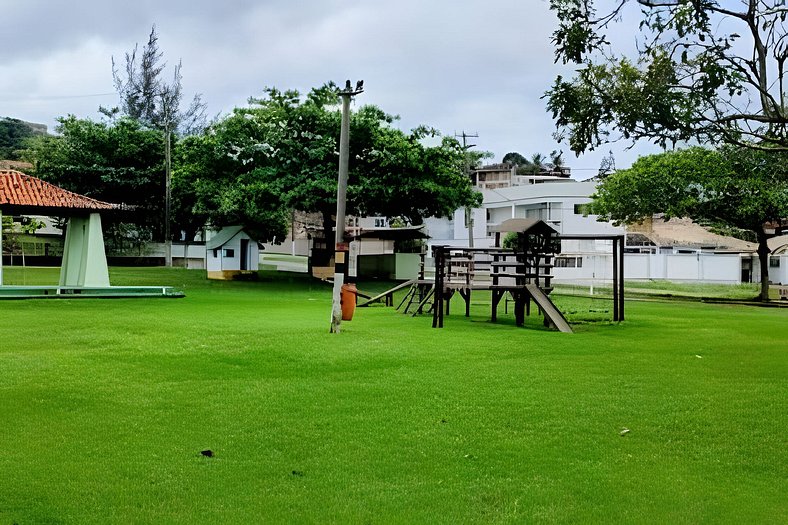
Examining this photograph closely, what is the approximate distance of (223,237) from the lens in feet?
110

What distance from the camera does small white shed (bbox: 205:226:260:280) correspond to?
3322 cm

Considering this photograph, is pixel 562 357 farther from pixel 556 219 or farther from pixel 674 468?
pixel 556 219

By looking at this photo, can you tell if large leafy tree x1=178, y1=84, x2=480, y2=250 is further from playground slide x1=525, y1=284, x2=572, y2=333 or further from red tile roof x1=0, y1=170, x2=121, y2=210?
playground slide x1=525, y1=284, x2=572, y2=333

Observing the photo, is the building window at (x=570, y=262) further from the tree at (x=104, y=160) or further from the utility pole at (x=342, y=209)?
the utility pole at (x=342, y=209)

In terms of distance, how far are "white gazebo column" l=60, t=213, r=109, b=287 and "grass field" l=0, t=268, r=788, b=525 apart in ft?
30.4

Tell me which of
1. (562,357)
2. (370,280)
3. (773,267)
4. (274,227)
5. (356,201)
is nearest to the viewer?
(562,357)

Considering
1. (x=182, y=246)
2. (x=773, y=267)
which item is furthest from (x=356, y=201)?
(x=773, y=267)

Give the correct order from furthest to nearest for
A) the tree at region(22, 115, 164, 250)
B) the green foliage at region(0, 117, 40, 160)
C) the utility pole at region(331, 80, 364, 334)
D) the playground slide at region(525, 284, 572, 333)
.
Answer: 1. the green foliage at region(0, 117, 40, 160)
2. the tree at region(22, 115, 164, 250)
3. the playground slide at region(525, 284, 572, 333)
4. the utility pole at region(331, 80, 364, 334)

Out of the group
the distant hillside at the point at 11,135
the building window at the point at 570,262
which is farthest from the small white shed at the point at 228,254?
the distant hillside at the point at 11,135

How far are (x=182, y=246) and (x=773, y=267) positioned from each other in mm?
31295

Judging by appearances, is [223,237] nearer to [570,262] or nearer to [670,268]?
[570,262]

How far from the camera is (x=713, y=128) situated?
26.7 feet

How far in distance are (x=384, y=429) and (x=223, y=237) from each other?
89.8 feet

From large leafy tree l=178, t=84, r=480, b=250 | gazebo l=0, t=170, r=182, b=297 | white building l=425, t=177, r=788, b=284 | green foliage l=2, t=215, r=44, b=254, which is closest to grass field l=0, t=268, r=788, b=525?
gazebo l=0, t=170, r=182, b=297
